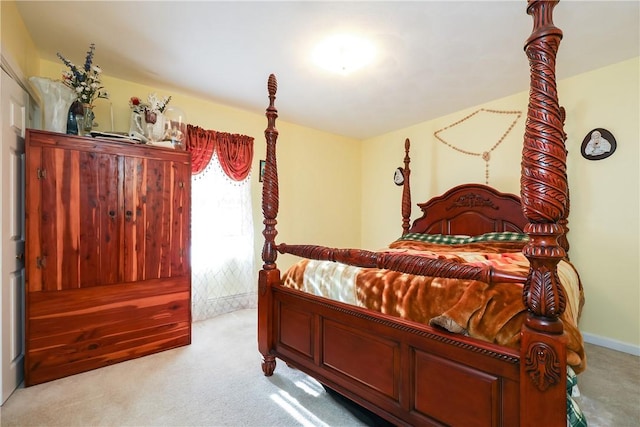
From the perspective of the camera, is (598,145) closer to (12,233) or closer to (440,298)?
(440,298)

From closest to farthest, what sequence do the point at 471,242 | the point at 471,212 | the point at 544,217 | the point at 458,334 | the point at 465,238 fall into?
1. the point at 544,217
2. the point at 458,334
3. the point at 471,242
4. the point at 465,238
5. the point at 471,212

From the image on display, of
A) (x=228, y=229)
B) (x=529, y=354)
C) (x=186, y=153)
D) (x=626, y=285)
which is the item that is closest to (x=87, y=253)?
(x=186, y=153)

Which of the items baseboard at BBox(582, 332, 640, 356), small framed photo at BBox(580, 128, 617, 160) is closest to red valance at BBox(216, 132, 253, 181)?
small framed photo at BBox(580, 128, 617, 160)

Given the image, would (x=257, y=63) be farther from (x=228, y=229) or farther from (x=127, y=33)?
(x=228, y=229)

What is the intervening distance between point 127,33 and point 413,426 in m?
2.99

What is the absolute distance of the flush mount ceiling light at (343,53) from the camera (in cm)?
214

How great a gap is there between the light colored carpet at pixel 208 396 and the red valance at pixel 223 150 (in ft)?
6.27

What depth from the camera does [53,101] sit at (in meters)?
2.07

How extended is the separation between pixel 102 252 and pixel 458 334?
7.95ft

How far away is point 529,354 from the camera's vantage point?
985mm

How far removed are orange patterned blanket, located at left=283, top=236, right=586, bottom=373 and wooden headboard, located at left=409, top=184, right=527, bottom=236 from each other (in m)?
1.13

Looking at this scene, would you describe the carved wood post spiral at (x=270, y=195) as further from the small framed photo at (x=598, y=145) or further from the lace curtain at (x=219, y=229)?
the small framed photo at (x=598, y=145)

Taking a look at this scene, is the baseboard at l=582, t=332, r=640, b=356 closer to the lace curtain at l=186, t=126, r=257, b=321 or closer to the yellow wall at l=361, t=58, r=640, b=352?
the yellow wall at l=361, t=58, r=640, b=352

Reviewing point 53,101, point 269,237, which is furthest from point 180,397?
point 53,101
